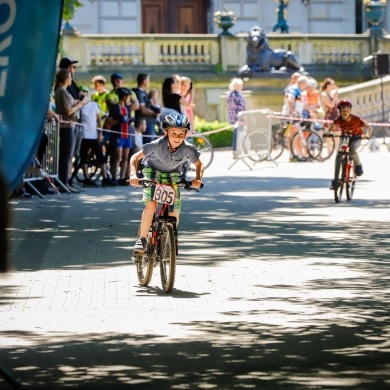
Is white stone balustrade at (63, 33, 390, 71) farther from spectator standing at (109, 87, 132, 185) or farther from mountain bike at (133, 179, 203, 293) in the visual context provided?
mountain bike at (133, 179, 203, 293)

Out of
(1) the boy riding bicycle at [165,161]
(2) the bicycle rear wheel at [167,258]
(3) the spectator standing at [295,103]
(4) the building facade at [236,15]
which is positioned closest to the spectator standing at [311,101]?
(3) the spectator standing at [295,103]

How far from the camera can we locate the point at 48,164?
2427 centimetres

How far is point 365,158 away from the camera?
35.2 m

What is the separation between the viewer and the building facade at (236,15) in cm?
5162

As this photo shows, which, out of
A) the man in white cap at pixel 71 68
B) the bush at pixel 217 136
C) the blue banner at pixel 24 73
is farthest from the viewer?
the bush at pixel 217 136

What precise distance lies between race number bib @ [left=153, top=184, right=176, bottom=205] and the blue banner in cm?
493

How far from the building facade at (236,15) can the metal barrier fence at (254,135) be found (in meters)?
19.6

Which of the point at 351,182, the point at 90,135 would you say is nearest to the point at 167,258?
the point at 351,182

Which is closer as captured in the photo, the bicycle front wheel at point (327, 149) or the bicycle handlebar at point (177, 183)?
the bicycle handlebar at point (177, 183)

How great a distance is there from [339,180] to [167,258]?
10.1 m

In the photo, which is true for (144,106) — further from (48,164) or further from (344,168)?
(344,168)

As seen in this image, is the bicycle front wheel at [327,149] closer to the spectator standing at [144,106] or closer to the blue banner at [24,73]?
the spectator standing at [144,106]

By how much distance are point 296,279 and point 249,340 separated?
324 centimetres

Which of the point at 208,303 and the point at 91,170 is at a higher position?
the point at 91,170
